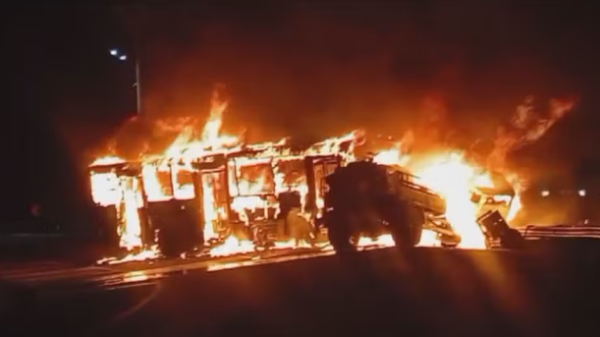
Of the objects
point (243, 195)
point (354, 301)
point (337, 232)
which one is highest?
point (243, 195)

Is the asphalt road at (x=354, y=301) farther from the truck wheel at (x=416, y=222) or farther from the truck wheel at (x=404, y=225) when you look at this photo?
the truck wheel at (x=416, y=222)

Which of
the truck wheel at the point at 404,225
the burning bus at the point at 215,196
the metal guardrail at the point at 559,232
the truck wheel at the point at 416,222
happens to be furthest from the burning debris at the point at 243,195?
the truck wheel at the point at 404,225

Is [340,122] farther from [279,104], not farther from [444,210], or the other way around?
[444,210]

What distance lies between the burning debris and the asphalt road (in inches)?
360

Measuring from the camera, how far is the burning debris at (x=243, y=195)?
2795 centimetres

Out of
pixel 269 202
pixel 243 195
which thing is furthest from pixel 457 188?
pixel 243 195

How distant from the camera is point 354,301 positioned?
13203 millimetres

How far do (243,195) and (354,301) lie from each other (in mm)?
16723

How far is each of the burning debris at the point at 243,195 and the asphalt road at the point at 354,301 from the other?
9.15 meters

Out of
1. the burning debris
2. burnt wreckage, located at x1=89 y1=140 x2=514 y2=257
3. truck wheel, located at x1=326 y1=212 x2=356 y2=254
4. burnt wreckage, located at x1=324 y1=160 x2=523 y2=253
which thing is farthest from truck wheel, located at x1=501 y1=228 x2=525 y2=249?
truck wheel, located at x1=326 y1=212 x2=356 y2=254

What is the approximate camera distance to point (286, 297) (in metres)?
13.9

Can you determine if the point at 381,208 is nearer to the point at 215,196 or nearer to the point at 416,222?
the point at 416,222

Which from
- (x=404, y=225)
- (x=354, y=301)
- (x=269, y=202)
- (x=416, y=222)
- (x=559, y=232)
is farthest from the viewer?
(x=269, y=202)

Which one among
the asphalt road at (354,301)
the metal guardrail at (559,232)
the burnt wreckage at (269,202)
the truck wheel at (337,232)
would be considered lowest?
the asphalt road at (354,301)
